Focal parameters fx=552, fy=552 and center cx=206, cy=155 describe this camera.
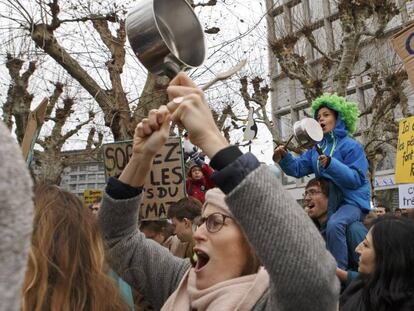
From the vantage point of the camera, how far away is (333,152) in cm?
439

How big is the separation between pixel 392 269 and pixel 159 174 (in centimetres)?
212

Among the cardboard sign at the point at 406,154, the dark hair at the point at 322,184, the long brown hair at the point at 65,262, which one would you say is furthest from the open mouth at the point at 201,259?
the cardboard sign at the point at 406,154

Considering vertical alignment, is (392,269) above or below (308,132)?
below

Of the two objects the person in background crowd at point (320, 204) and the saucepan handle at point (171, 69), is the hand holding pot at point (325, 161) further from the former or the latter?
the saucepan handle at point (171, 69)

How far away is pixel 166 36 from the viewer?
164 cm

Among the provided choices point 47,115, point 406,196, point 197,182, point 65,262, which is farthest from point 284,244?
point 47,115

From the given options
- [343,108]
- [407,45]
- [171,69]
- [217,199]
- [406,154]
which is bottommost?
[217,199]

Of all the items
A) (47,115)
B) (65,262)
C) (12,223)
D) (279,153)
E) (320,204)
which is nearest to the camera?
(12,223)

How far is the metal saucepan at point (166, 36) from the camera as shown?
1.55 m

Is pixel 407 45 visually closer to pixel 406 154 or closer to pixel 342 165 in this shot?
pixel 406 154

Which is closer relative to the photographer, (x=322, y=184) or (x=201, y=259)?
(x=201, y=259)

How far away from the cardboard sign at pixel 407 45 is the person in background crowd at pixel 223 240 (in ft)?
11.5

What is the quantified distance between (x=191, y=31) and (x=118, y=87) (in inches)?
236

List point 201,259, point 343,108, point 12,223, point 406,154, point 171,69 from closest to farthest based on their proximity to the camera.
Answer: point 12,223 < point 171,69 < point 201,259 < point 343,108 < point 406,154
